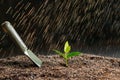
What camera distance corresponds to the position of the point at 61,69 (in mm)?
2533

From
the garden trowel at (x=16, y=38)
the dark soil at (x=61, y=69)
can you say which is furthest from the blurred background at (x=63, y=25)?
the garden trowel at (x=16, y=38)

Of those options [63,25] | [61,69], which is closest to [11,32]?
[61,69]

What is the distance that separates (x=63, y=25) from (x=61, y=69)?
1242mm

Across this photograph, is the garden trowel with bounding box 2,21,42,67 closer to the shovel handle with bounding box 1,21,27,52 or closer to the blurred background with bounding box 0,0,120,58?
the shovel handle with bounding box 1,21,27,52

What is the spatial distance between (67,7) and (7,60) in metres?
1.07

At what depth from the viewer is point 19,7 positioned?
3.49m

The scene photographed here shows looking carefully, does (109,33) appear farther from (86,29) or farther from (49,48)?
(49,48)

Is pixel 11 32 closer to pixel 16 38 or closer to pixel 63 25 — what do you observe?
pixel 16 38

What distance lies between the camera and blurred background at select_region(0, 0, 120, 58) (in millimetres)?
3504

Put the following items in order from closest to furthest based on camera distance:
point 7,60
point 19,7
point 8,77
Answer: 1. point 8,77
2. point 7,60
3. point 19,7

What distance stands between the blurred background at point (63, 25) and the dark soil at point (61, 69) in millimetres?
633

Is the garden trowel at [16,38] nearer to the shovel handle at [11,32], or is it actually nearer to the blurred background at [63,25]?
the shovel handle at [11,32]

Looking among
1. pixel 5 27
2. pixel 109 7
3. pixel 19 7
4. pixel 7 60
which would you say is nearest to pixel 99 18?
pixel 109 7

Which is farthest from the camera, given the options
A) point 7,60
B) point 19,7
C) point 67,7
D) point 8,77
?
point 67,7
